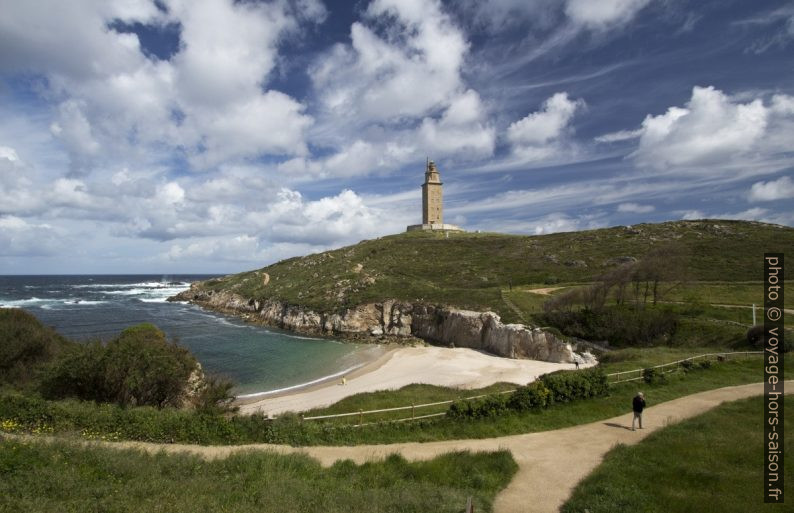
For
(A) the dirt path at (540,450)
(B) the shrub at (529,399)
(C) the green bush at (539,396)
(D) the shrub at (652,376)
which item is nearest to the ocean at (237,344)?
(A) the dirt path at (540,450)

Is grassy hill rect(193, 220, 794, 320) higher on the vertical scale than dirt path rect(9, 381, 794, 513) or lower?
higher

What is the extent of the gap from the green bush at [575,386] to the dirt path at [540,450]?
1975 millimetres

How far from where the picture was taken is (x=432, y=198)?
388 feet

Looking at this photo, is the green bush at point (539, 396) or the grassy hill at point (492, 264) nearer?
the green bush at point (539, 396)

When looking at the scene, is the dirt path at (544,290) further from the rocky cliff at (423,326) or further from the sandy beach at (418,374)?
the sandy beach at (418,374)

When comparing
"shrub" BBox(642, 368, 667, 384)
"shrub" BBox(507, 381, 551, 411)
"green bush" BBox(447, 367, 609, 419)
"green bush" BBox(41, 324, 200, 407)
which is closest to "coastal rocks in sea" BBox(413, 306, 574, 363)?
"shrub" BBox(642, 368, 667, 384)

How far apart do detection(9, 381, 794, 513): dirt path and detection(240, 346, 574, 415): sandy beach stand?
40.5 ft

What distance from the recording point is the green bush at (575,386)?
1792 centimetres

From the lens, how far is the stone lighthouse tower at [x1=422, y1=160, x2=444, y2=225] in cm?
11589

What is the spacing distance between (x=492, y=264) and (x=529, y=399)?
63018 millimetres

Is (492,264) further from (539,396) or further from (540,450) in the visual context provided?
(540,450)

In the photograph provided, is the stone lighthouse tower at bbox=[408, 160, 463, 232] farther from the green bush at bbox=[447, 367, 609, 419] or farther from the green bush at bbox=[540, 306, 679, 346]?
the green bush at bbox=[447, 367, 609, 419]

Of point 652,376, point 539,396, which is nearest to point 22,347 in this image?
point 539,396

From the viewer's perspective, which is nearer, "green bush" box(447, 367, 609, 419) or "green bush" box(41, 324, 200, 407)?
"green bush" box(447, 367, 609, 419)
